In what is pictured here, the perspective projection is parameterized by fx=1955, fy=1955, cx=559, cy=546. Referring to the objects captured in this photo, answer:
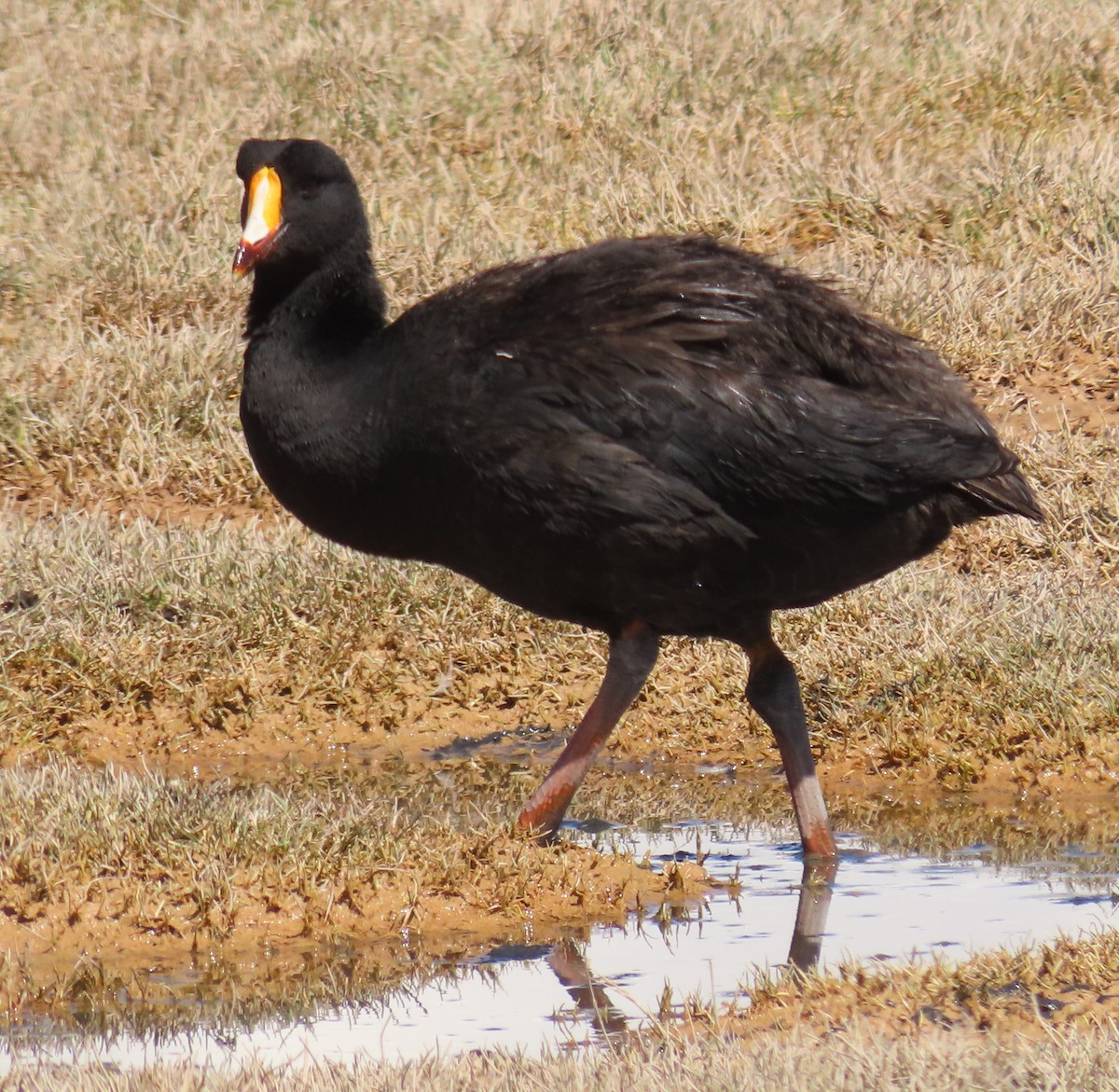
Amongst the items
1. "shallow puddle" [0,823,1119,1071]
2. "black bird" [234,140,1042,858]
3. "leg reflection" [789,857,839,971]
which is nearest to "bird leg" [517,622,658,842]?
"black bird" [234,140,1042,858]

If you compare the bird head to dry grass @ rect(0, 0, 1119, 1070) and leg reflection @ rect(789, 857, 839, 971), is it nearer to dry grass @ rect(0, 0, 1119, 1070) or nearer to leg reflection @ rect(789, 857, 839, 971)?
dry grass @ rect(0, 0, 1119, 1070)

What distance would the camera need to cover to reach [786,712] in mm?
5727

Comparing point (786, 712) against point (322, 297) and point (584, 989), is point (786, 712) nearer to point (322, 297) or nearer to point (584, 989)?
point (584, 989)

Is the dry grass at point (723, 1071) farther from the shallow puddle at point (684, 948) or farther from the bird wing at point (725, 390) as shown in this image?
the bird wing at point (725, 390)

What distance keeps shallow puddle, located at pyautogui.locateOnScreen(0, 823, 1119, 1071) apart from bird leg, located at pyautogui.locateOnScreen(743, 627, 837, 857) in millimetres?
197

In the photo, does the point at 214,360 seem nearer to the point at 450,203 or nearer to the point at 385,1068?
the point at 450,203

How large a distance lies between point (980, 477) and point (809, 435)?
1.63 ft

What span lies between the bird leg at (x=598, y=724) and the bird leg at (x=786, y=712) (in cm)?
32

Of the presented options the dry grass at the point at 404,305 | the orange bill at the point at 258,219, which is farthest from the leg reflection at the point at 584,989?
the orange bill at the point at 258,219

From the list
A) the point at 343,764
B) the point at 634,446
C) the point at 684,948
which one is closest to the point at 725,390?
the point at 634,446

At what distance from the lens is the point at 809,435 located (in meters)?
5.30

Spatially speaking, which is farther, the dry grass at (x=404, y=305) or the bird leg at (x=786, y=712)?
the bird leg at (x=786, y=712)

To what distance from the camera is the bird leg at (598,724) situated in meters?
5.57

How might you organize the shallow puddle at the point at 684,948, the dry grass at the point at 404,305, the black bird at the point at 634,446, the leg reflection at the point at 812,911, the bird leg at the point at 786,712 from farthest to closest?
the bird leg at the point at 786,712
the dry grass at the point at 404,305
the black bird at the point at 634,446
the leg reflection at the point at 812,911
the shallow puddle at the point at 684,948
